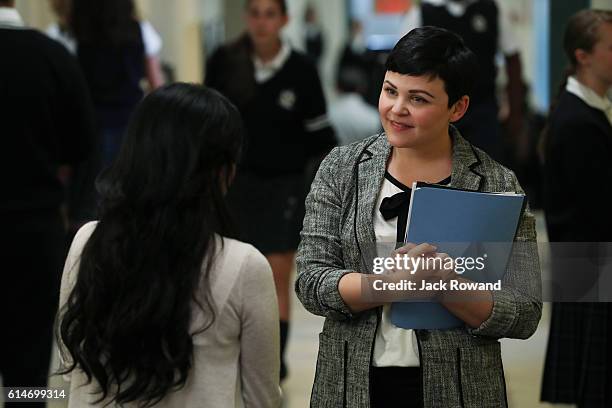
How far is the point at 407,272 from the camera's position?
7.87ft

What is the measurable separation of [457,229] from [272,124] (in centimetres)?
273

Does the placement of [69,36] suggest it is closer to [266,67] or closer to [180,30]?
[266,67]

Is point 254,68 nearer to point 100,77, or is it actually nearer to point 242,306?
point 100,77

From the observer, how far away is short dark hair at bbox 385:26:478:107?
244 cm

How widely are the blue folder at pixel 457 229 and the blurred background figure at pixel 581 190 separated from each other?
1.15 meters

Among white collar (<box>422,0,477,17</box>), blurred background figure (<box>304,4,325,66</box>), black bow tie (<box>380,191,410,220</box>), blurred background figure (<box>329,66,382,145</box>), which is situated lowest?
blurred background figure (<box>304,4,325,66</box>)

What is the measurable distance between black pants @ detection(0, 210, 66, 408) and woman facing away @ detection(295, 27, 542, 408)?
163 centimetres

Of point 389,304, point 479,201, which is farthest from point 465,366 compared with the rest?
point 479,201

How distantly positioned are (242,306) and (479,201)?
572 mm

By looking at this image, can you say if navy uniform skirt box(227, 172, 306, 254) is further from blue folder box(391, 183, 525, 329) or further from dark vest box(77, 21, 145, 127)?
blue folder box(391, 183, 525, 329)

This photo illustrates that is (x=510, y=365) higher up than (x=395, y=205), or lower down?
lower down

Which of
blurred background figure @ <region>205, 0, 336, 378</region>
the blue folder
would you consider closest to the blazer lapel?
the blue folder

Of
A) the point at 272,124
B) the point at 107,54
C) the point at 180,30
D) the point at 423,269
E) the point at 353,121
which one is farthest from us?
the point at 180,30

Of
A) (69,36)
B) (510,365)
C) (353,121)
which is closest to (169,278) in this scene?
(510,365)
